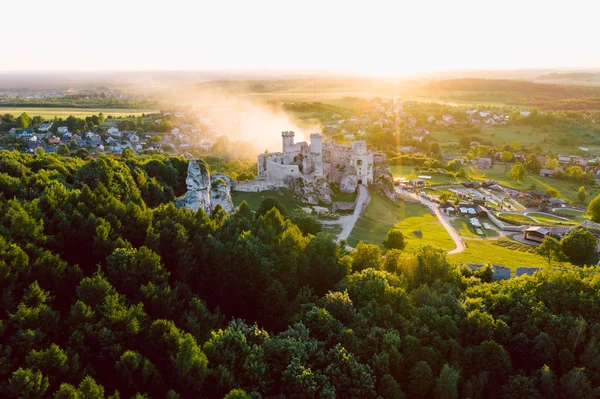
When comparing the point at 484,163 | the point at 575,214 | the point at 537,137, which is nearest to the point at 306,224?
the point at 575,214

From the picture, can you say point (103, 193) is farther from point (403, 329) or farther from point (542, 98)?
point (542, 98)

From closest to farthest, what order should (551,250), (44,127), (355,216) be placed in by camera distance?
(551,250), (355,216), (44,127)

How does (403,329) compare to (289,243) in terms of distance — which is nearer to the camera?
(403,329)

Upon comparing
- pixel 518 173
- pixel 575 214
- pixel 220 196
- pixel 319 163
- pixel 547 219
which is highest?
pixel 319 163

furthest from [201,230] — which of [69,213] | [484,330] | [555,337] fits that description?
[555,337]

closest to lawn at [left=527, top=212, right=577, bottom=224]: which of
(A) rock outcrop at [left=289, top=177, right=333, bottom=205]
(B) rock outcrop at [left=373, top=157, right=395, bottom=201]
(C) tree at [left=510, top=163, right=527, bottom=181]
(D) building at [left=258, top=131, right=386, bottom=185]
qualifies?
(B) rock outcrop at [left=373, top=157, right=395, bottom=201]

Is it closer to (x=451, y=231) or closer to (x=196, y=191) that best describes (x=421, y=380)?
(x=196, y=191)

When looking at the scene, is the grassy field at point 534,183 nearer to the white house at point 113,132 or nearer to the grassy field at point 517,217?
the grassy field at point 517,217
